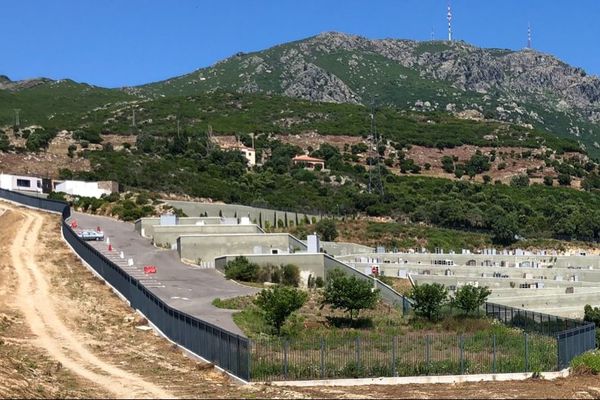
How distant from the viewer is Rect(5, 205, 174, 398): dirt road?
67.4 ft

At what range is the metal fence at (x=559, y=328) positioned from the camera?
2536 cm

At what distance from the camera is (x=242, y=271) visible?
4419 cm

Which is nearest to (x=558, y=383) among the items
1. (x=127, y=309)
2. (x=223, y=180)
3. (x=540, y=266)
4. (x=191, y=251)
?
(x=127, y=309)

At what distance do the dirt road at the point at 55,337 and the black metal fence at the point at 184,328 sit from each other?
7.99ft

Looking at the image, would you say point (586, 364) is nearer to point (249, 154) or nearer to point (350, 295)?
point (350, 295)

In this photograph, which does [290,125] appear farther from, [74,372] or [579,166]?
[74,372]

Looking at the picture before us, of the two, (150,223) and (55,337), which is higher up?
(150,223)

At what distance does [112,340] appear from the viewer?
27.8 metres

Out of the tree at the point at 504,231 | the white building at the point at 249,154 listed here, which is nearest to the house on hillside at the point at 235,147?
the white building at the point at 249,154

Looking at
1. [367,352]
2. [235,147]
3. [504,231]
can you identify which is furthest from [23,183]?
[367,352]

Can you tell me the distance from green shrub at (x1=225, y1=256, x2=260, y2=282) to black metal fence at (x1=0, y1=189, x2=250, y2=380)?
735 centimetres

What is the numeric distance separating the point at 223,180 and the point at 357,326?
222 feet

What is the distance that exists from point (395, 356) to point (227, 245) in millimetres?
28135

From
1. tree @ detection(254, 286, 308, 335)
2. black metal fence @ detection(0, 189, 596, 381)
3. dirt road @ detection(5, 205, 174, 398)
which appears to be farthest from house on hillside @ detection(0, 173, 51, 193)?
black metal fence @ detection(0, 189, 596, 381)
